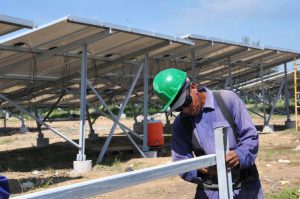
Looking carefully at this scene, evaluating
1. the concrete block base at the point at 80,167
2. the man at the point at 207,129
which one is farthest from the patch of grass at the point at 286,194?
the concrete block base at the point at 80,167

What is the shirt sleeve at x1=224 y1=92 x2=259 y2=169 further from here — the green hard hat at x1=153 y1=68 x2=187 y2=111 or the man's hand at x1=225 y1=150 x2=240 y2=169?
the green hard hat at x1=153 y1=68 x2=187 y2=111

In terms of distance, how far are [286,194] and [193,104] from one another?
14.8ft

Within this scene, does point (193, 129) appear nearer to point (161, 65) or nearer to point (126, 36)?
point (126, 36)

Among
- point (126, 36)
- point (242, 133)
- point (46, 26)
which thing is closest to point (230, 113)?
point (242, 133)

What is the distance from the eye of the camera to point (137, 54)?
40.4ft

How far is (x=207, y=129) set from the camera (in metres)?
3.01

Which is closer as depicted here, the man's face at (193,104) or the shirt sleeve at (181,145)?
the man's face at (193,104)

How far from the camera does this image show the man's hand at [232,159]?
2.89 meters

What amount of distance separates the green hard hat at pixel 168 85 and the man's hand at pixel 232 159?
1.57ft

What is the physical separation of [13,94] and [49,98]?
3031 mm

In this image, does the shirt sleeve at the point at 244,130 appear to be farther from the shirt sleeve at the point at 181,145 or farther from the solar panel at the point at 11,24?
the solar panel at the point at 11,24

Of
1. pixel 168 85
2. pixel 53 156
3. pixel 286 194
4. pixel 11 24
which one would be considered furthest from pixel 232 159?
pixel 53 156

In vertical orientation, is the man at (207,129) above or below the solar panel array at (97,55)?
below

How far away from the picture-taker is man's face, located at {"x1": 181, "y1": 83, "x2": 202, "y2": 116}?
290 centimetres
